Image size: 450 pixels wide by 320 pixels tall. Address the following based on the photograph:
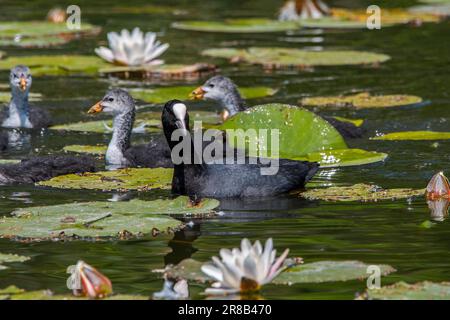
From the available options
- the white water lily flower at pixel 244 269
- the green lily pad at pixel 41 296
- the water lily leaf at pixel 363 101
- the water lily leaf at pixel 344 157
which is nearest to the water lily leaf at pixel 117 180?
the water lily leaf at pixel 344 157

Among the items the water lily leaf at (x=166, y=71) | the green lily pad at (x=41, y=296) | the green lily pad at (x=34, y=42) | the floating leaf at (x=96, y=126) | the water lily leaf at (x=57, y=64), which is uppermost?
the green lily pad at (x=34, y=42)

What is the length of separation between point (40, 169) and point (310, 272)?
392cm

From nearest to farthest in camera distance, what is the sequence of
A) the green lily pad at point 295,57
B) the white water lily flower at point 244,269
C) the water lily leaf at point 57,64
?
the white water lily flower at point 244,269 → the water lily leaf at point 57,64 → the green lily pad at point 295,57

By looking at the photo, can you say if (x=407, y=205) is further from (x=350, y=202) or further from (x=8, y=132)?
(x=8, y=132)

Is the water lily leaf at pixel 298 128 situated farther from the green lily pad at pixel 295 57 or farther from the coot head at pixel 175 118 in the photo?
the green lily pad at pixel 295 57

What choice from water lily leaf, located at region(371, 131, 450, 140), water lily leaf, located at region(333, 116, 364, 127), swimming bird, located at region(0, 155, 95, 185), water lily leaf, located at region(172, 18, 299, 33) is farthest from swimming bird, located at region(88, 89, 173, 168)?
water lily leaf, located at region(172, 18, 299, 33)

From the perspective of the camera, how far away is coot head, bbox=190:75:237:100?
12.4 metres

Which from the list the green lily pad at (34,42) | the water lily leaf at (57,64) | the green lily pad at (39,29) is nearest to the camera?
the water lily leaf at (57,64)

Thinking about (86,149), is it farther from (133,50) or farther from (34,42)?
(34,42)

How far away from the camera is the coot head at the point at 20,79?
12.5 meters

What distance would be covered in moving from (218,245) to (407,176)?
9.18 ft

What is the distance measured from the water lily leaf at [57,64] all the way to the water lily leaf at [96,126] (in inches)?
115

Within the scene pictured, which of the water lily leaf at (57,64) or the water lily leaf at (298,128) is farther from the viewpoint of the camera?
the water lily leaf at (57,64)

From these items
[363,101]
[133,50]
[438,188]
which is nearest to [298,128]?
[438,188]
